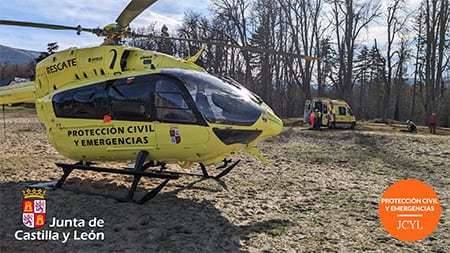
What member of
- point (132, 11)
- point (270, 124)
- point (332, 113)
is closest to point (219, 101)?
point (270, 124)

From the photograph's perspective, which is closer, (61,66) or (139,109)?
(139,109)

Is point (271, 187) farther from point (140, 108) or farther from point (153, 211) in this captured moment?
point (140, 108)

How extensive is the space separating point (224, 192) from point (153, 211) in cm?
172

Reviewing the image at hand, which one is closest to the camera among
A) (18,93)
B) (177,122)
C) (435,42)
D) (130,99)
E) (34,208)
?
(34,208)

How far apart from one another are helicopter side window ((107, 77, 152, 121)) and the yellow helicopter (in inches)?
0.7

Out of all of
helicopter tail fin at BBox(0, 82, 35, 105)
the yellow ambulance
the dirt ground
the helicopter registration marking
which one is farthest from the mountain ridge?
the dirt ground

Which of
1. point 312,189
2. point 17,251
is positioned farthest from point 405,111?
point 17,251

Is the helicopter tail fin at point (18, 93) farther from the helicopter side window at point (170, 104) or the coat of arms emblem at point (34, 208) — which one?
the helicopter side window at point (170, 104)

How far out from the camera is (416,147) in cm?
1334

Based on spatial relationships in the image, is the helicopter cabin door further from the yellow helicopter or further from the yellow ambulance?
the yellow ambulance

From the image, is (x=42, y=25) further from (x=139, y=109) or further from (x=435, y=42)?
(x=435, y=42)

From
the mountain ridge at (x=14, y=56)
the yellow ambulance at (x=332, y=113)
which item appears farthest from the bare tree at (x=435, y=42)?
the mountain ridge at (x=14, y=56)

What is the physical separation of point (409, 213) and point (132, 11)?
5.48 m

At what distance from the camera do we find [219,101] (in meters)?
5.82
